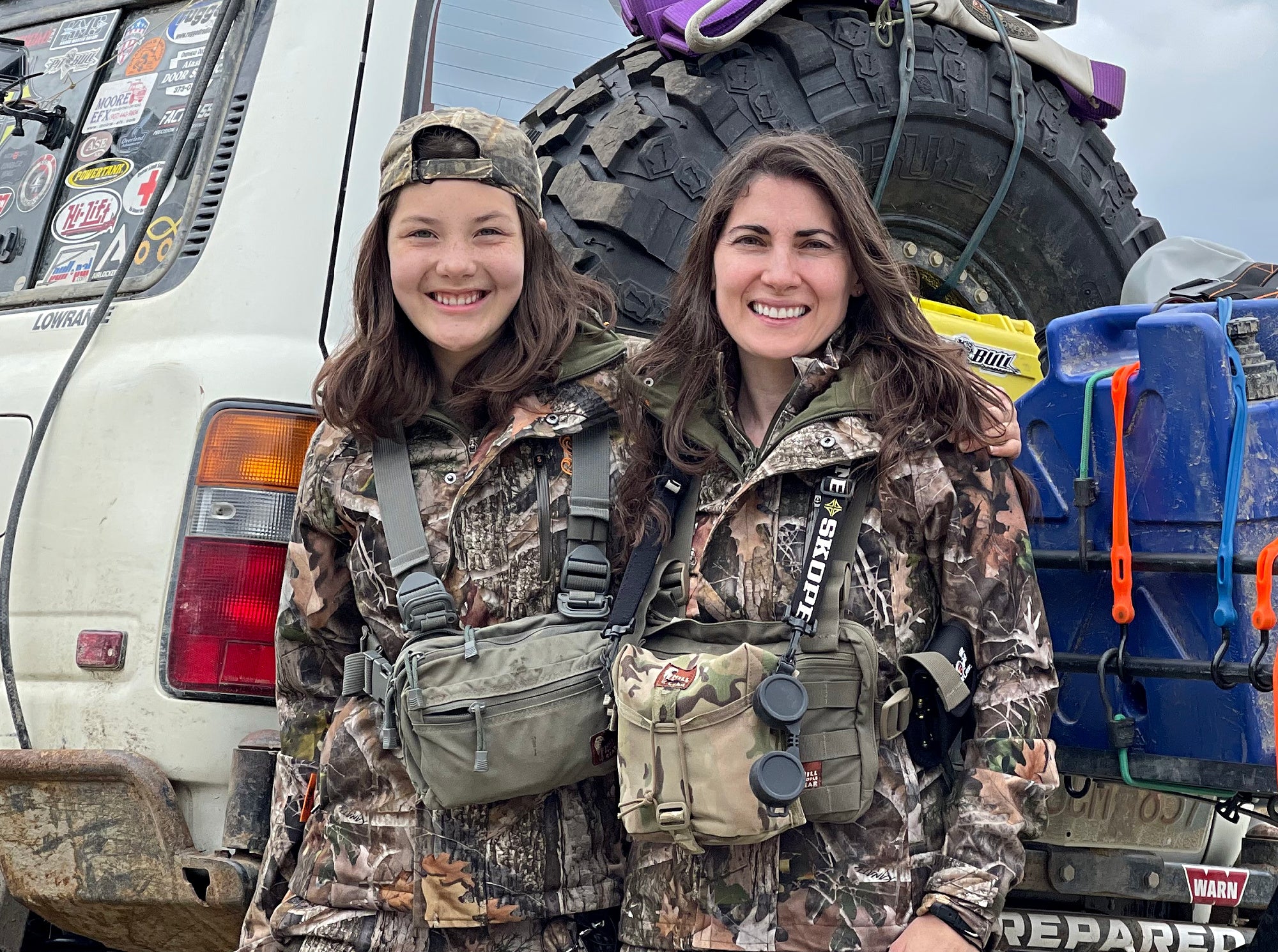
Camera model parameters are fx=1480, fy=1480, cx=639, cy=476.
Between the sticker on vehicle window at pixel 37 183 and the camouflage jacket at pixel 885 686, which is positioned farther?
the sticker on vehicle window at pixel 37 183

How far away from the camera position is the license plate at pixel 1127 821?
2957mm

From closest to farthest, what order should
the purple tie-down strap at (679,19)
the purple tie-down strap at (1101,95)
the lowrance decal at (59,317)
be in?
the lowrance decal at (59,317), the purple tie-down strap at (679,19), the purple tie-down strap at (1101,95)

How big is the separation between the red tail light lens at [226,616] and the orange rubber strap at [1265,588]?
1579 mm

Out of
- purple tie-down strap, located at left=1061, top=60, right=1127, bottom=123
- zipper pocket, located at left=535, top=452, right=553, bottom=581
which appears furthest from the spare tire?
zipper pocket, located at left=535, top=452, right=553, bottom=581

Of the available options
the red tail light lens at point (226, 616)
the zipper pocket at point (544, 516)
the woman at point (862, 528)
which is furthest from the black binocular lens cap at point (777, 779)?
the red tail light lens at point (226, 616)

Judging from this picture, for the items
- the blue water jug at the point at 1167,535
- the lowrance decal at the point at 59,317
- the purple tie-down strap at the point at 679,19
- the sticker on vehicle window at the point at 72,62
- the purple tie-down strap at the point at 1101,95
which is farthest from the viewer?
the purple tie-down strap at the point at 1101,95

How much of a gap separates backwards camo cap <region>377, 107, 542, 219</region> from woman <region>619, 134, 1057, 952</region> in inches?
12.5

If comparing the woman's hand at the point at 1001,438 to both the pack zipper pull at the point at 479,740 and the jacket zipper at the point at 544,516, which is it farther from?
the pack zipper pull at the point at 479,740

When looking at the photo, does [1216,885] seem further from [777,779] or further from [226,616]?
[226,616]

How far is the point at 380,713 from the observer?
2334 mm

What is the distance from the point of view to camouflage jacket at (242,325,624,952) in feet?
7.39

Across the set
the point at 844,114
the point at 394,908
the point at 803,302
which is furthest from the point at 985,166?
the point at 394,908

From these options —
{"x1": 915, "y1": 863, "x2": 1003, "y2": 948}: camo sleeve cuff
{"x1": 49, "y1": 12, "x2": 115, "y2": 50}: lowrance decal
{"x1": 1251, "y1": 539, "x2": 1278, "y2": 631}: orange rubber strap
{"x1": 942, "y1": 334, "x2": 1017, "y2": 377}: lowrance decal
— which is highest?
{"x1": 49, "y1": 12, "x2": 115, "y2": 50}: lowrance decal

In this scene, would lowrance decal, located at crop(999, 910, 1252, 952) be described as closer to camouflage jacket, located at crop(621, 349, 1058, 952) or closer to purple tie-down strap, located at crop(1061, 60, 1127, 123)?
camouflage jacket, located at crop(621, 349, 1058, 952)
